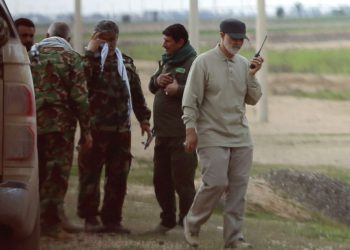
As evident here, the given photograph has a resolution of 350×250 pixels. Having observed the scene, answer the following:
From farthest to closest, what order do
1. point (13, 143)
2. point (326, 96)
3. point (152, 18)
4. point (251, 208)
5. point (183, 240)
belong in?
1. point (152, 18)
2. point (326, 96)
3. point (251, 208)
4. point (183, 240)
5. point (13, 143)

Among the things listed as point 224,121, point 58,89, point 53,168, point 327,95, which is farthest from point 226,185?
point 327,95

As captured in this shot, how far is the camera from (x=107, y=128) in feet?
33.0

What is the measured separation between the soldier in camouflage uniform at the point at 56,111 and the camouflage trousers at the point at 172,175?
918 millimetres

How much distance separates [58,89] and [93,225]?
1392 millimetres

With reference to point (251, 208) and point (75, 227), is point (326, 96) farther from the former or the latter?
point (75, 227)

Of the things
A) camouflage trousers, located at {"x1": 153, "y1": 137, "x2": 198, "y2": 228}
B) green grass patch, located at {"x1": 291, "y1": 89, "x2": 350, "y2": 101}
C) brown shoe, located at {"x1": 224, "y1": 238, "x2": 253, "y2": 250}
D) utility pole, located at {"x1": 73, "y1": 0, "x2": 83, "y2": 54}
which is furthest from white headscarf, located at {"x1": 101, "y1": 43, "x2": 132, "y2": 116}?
green grass patch, located at {"x1": 291, "y1": 89, "x2": 350, "y2": 101}

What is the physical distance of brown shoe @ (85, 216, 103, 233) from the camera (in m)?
10.2

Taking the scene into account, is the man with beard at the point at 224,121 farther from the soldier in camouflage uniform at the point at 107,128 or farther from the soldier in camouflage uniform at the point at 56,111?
the soldier in camouflage uniform at the point at 107,128

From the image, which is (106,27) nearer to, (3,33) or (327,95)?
(3,33)

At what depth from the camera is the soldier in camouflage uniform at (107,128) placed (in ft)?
32.9

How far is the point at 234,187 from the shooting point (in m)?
9.27

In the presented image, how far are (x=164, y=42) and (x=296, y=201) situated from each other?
4288 mm

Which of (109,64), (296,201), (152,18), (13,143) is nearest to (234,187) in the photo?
(109,64)

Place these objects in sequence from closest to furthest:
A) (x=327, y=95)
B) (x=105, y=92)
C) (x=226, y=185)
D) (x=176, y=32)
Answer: (x=226, y=185) → (x=105, y=92) → (x=176, y=32) → (x=327, y=95)
